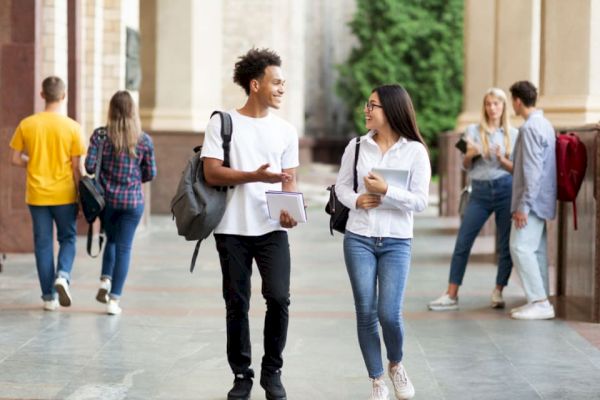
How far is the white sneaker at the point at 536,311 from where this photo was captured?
415 inches

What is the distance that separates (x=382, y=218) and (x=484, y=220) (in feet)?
14.8

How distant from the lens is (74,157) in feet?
34.5

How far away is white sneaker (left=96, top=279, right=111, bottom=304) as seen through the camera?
10.5 m

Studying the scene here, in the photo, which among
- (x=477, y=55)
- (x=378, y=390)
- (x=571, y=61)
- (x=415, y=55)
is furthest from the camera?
(x=415, y=55)

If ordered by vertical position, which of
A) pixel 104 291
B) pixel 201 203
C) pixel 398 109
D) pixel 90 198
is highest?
pixel 398 109

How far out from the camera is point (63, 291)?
1034 centimetres

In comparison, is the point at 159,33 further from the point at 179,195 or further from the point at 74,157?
the point at 179,195

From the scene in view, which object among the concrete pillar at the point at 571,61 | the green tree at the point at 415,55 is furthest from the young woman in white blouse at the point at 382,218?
the green tree at the point at 415,55

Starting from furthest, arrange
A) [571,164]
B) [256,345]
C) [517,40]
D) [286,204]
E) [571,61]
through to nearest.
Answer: [517,40] < [571,61] < [571,164] < [256,345] < [286,204]

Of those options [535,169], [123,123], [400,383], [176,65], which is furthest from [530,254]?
[176,65]

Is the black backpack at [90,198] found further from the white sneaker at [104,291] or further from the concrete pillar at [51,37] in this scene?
the concrete pillar at [51,37]

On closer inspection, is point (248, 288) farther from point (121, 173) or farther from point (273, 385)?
point (121, 173)

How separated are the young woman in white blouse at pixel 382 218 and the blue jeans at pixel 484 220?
419 centimetres

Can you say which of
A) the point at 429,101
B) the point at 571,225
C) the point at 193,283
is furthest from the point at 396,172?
the point at 429,101
